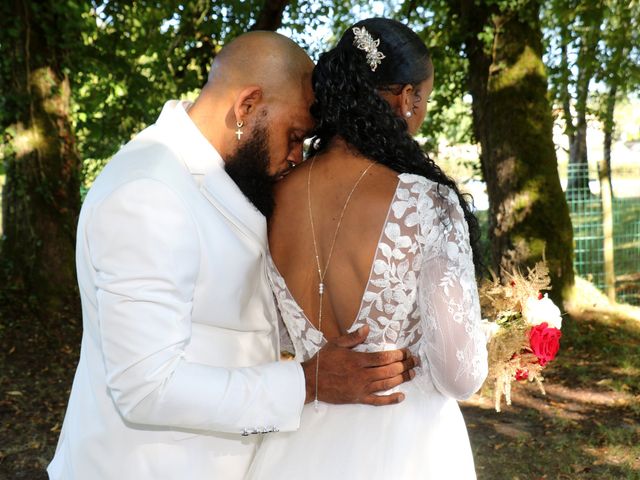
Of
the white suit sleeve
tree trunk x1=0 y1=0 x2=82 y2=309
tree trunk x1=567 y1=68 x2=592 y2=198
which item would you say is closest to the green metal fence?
tree trunk x1=567 y1=68 x2=592 y2=198

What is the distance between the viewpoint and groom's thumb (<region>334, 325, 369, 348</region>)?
2.09 metres

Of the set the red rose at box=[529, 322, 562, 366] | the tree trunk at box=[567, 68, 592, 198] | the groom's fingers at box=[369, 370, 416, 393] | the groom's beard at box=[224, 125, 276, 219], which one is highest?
the tree trunk at box=[567, 68, 592, 198]

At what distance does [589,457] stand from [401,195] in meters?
4.18

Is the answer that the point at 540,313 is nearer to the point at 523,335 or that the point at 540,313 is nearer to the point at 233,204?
the point at 523,335

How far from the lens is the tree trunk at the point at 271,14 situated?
24.2 ft

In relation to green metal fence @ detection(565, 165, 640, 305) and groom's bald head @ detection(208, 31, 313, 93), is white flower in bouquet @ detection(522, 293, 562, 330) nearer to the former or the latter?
groom's bald head @ detection(208, 31, 313, 93)

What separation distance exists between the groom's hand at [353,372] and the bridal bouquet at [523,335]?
46 cm

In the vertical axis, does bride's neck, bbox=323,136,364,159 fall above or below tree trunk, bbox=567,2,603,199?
below

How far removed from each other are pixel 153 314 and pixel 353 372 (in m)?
0.67

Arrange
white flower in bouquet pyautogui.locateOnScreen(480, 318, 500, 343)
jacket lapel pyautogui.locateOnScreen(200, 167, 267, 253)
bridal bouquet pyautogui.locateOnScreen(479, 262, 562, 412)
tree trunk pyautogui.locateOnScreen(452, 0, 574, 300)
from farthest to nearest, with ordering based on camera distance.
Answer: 1. tree trunk pyautogui.locateOnScreen(452, 0, 574, 300)
2. bridal bouquet pyautogui.locateOnScreen(479, 262, 562, 412)
3. white flower in bouquet pyautogui.locateOnScreen(480, 318, 500, 343)
4. jacket lapel pyautogui.locateOnScreen(200, 167, 267, 253)

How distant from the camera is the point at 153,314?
1704mm

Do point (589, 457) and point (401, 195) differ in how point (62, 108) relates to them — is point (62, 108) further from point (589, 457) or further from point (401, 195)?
point (401, 195)

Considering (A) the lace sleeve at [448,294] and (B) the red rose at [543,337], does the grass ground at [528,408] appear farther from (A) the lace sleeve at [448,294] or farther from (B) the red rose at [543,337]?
(A) the lace sleeve at [448,294]

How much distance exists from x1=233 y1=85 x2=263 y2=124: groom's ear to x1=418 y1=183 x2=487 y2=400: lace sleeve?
514 millimetres
